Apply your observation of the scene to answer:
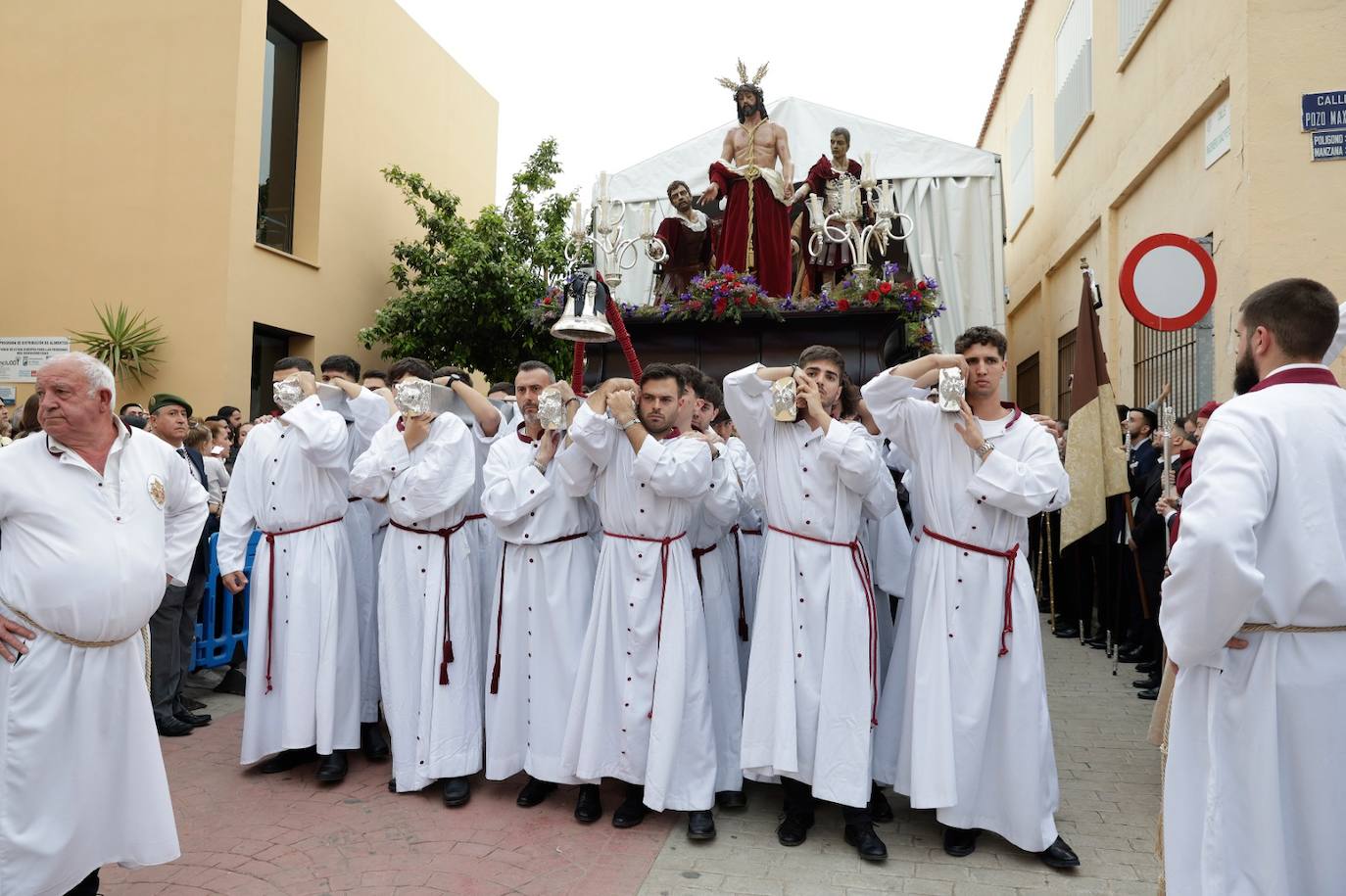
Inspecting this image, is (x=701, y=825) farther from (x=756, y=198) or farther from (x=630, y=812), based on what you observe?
(x=756, y=198)

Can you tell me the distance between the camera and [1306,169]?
6.52 m

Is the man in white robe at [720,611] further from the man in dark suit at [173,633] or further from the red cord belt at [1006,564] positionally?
the man in dark suit at [173,633]

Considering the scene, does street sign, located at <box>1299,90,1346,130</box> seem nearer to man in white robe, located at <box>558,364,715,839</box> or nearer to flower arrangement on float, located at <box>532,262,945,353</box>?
flower arrangement on float, located at <box>532,262,945,353</box>

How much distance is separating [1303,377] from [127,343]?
12361mm

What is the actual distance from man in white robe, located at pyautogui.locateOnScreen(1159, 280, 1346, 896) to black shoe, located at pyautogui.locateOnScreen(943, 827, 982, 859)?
4.65 feet

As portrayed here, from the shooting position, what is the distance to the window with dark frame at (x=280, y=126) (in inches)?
490

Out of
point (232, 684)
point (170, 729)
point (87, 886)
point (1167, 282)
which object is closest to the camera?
point (87, 886)

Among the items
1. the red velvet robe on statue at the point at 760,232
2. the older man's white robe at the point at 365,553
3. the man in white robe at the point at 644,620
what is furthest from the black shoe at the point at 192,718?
the red velvet robe on statue at the point at 760,232

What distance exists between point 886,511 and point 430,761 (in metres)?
2.56

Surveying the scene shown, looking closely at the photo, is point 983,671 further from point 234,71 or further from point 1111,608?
point 234,71

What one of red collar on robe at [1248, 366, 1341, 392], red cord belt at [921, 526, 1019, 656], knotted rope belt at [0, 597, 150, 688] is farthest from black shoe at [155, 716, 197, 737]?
red collar on robe at [1248, 366, 1341, 392]

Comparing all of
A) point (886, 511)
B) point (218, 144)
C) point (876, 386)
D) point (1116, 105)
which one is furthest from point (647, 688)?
point (218, 144)

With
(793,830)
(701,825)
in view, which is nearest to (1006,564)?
(793,830)

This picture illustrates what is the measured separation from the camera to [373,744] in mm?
5312
